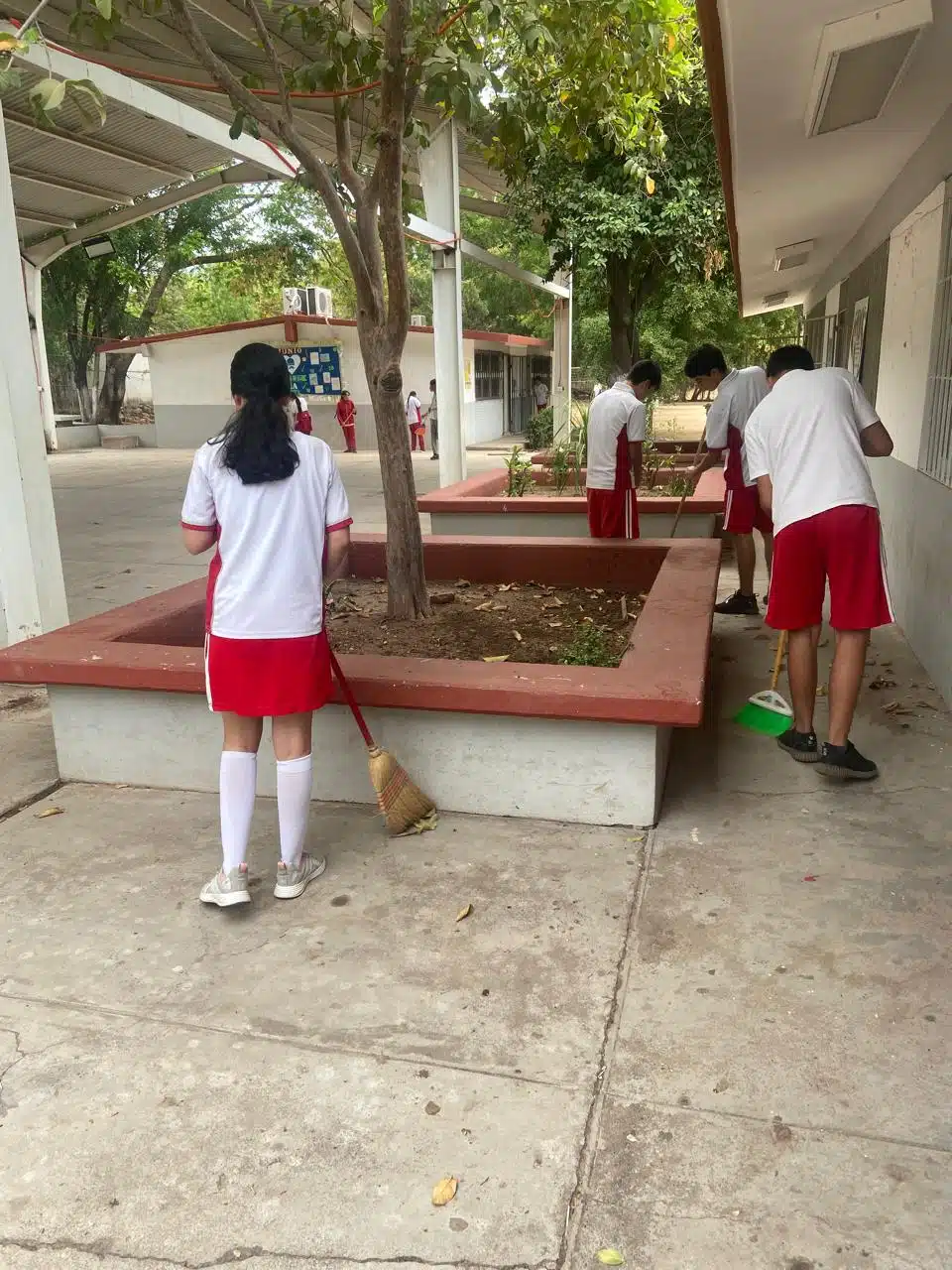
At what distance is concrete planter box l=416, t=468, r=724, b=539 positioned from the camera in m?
7.77

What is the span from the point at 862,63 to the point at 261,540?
136 inches

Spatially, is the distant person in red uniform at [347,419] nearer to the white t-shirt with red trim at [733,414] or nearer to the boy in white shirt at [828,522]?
the white t-shirt with red trim at [733,414]

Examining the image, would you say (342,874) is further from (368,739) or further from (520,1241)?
(520,1241)

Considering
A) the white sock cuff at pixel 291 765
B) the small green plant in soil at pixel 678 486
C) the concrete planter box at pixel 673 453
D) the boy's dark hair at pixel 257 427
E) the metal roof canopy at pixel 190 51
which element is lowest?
the white sock cuff at pixel 291 765

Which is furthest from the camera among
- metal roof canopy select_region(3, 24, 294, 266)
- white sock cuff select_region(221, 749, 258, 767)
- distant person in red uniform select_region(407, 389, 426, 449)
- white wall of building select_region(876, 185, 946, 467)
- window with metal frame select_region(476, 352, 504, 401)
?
window with metal frame select_region(476, 352, 504, 401)

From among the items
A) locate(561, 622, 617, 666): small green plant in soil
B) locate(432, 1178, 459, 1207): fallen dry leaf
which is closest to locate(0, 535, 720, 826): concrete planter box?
locate(561, 622, 617, 666): small green plant in soil

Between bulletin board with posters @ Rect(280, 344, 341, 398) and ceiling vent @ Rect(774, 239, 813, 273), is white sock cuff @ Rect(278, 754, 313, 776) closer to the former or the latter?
ceiling vent @ Rect(774, 239, 813, 273)

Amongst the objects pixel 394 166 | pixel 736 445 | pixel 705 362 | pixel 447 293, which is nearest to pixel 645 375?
pixel 705 362

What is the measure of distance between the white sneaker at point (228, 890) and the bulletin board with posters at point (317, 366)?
2255cm

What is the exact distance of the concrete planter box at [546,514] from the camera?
306 inches

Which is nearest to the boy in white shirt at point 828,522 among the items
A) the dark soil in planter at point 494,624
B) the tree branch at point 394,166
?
the dark soil in planter at point 494,624

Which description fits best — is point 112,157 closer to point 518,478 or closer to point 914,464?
point 518,478

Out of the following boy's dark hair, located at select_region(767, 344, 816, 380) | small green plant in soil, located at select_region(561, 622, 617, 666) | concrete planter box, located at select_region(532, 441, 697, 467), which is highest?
boy's dark hair, located at select_region(767, 344, 816, 380)

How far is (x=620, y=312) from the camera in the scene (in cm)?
1434
